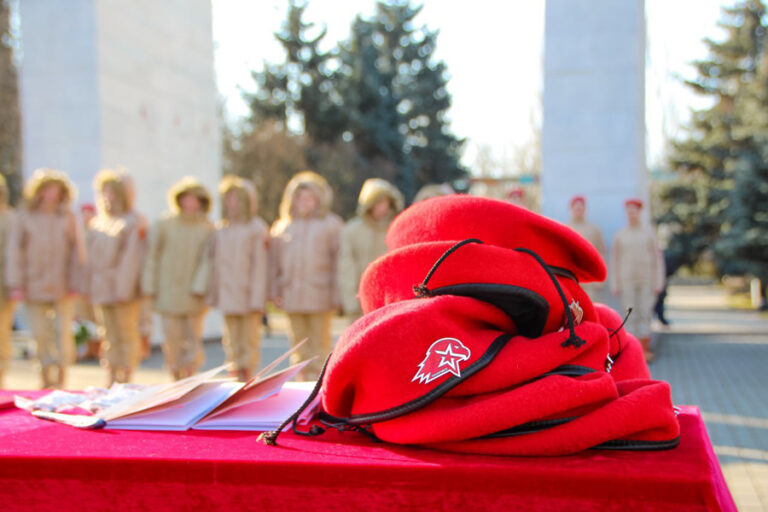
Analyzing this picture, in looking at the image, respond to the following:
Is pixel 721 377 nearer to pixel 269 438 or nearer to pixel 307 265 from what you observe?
pixel 307 265

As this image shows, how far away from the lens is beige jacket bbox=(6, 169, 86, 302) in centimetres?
575

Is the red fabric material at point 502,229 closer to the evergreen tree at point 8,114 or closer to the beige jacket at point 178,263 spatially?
the beige jacket at point 178,263

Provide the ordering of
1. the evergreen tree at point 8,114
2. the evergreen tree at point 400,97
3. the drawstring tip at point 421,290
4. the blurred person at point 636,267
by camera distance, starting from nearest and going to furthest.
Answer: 1. the drawstring tip at point 421,290
2. the blurred person at point 636,267
3. the evergreen tree at point 8,114
4. the evergreen tree at point 400,97

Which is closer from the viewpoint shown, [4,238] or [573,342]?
[573,342]

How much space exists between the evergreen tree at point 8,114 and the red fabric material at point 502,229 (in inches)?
949

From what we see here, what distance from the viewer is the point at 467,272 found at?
139cm

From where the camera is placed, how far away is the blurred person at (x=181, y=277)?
584 centimetres

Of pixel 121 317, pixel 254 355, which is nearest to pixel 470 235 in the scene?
pixel 254 355

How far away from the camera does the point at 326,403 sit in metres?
1.46

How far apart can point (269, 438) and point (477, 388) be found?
44 centimetres

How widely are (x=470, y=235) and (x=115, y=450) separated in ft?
2.77

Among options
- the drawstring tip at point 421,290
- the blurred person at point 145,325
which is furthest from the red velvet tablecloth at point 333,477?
the blurred person at point 145,325

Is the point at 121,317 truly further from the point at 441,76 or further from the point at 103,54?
the point at 441,76

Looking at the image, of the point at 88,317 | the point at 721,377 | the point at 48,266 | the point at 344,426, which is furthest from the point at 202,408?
the point at 88,317
